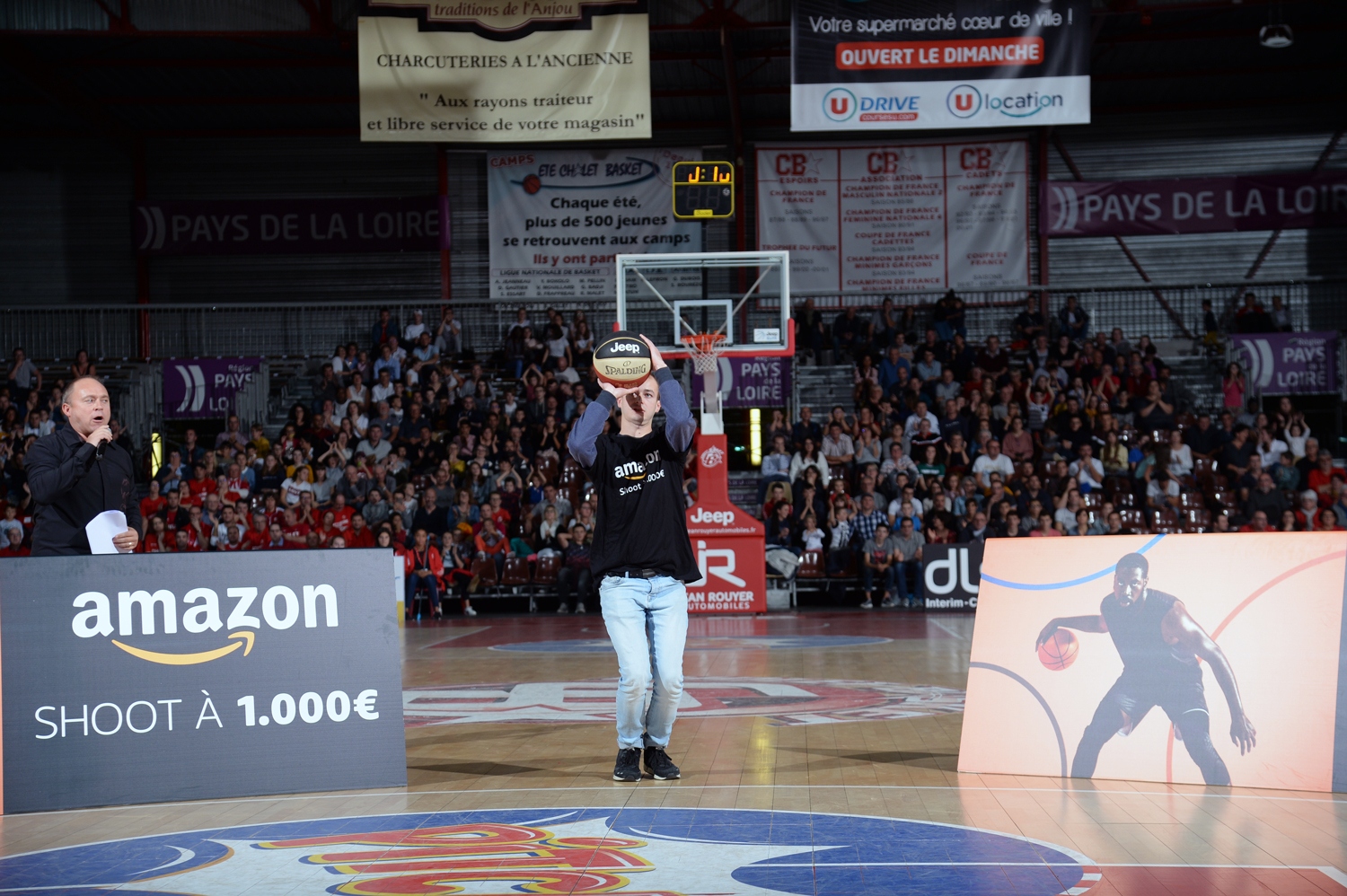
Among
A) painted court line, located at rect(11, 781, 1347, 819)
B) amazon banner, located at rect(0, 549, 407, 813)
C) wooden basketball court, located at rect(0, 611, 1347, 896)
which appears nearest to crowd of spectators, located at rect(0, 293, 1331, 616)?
wooden basketball court, located at rect(0, 611, 1347, 896)

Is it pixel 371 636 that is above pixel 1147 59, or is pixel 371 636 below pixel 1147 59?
below

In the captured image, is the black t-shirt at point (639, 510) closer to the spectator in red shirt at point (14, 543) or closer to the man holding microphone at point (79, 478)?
the man holding microphone at point (79, 478)

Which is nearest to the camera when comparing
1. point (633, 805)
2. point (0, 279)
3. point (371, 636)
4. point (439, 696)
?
point (633, 805)

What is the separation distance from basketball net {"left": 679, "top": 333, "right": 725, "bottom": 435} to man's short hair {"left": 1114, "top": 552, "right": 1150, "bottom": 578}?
11310mm

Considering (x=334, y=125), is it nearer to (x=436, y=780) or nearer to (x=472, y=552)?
(x=472, y=552)

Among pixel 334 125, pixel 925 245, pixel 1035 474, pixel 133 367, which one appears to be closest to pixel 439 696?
pixel 1035 474

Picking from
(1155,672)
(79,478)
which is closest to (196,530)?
(79,478)

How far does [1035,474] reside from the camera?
2050 centimetres

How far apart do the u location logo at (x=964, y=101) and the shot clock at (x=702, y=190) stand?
11.0ft

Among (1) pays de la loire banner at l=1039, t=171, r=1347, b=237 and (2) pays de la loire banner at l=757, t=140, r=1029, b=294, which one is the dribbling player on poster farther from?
(1) pays de la loire banner at l=1039, t=171, r=1347, b=237

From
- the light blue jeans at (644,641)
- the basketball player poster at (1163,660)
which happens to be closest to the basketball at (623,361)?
the light blue jeans at (644,641)

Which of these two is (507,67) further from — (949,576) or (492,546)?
(949,576)

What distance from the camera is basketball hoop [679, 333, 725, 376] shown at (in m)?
17.7

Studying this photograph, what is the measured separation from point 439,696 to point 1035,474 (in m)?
13.1
